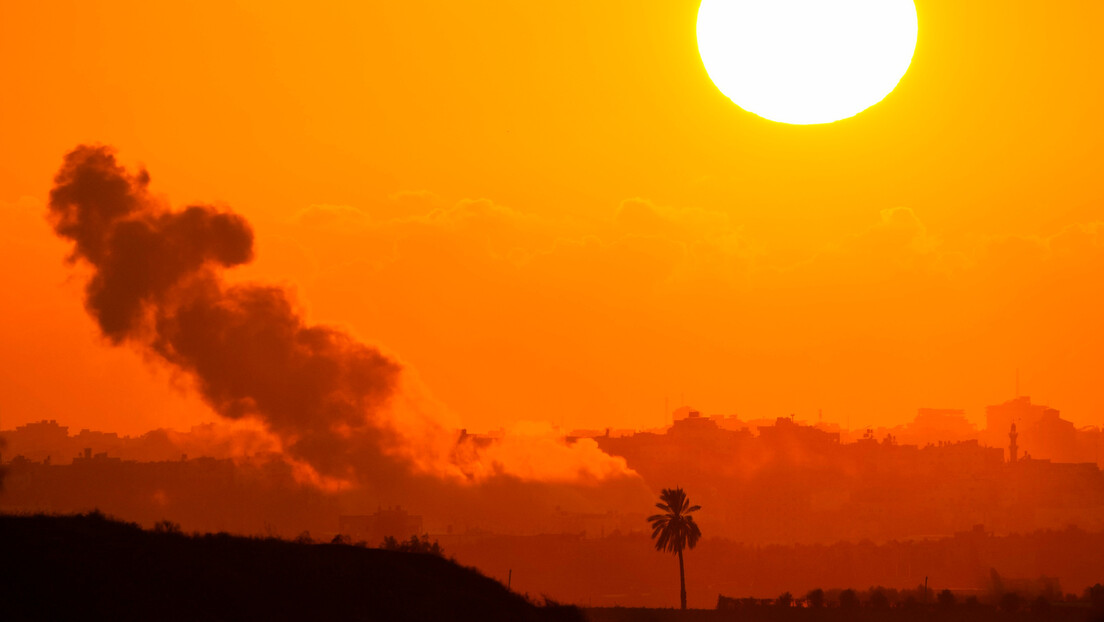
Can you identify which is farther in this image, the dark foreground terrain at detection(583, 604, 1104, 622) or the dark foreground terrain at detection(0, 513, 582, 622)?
the dark foreground terrain at detection(583, 604, 1104, 622)

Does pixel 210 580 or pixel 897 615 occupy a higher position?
pixel 897 615

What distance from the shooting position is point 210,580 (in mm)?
64812

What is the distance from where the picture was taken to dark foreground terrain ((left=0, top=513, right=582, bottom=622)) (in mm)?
57969

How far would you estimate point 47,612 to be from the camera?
181 feet

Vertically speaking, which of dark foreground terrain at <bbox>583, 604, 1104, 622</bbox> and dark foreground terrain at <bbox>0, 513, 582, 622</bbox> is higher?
dark foreground terrain at <bbox>583, 604, 1104, 622</bbox>

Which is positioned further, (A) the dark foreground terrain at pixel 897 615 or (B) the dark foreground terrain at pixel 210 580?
(A) the dark foreground terrain at pixel 897 615

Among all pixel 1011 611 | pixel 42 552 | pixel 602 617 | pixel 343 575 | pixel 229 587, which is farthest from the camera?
pixel 1011 611

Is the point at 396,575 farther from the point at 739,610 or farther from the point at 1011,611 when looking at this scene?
the point at 1011,611

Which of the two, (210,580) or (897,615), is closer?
(210,580)

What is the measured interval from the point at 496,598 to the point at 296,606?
57.8 feet

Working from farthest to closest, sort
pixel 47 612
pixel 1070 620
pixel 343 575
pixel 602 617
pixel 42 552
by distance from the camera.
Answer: pixel 1070 620 < pixel 602 617 < pixel 343 575 < pixel 42 552 < pixel 47 612

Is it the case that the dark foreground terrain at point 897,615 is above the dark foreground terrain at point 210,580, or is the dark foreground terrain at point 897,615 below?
above

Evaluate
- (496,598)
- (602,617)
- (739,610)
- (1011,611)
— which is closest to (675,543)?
(739,610)

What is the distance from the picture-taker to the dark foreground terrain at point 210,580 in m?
58.0
